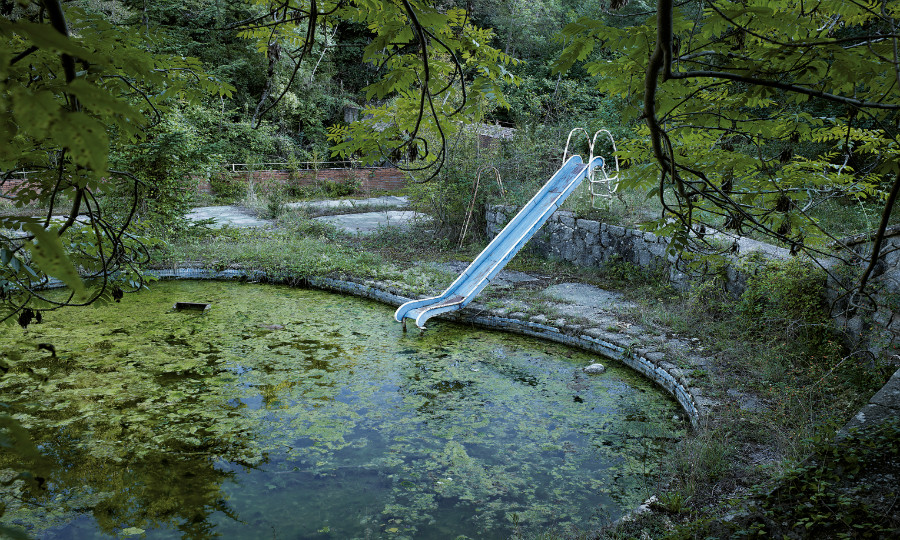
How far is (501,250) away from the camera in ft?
21.5

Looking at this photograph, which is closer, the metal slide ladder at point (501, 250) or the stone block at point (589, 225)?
the metal slide ladder at point (501, 250)

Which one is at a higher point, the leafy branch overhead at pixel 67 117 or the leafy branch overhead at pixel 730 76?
the leafy branch overhead at pixel 730 76

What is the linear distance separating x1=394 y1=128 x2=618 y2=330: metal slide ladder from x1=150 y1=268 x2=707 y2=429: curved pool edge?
224mm

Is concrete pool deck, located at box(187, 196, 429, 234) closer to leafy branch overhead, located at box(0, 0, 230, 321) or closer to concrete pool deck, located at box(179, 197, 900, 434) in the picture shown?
concrete pool deck, located at box(179, 197, 900, 434)

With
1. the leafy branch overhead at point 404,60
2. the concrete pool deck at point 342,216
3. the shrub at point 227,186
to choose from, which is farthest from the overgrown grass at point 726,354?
the shrub at point 227,186

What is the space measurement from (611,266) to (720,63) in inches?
189

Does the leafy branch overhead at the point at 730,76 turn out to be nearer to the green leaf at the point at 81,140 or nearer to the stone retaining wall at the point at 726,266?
the stone retaining wall at the point at 726,266

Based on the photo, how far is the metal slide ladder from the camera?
550 cm

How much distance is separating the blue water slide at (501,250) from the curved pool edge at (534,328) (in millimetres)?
223

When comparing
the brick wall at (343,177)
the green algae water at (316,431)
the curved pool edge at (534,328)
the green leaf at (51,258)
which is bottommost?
the green algae water at (316,431)

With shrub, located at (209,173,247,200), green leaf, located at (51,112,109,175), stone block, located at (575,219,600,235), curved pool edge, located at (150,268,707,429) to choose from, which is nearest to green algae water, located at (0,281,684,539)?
curved pool edge, located at (150,268,707,429)

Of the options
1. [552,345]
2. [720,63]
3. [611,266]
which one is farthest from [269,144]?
[720,63]

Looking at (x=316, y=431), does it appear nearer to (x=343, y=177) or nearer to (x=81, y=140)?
(x=81, y=140)

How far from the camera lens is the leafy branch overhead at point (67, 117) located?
29.3 inches
